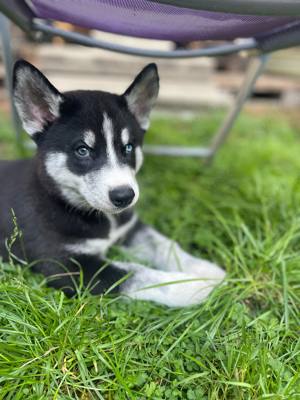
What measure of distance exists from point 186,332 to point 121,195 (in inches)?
35.6

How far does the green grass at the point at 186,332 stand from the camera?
153cm

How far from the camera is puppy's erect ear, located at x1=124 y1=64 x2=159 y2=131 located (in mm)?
2028

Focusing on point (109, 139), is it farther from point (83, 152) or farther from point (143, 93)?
point (143, 93)

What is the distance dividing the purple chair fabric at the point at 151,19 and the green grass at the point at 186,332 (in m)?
1.53

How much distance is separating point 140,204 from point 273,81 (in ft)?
16.7

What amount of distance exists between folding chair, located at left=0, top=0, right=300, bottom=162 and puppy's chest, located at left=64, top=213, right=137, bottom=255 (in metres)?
1.40

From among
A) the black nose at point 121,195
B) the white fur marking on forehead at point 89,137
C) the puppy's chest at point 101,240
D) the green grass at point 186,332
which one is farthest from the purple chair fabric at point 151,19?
the green grass at point 186,332

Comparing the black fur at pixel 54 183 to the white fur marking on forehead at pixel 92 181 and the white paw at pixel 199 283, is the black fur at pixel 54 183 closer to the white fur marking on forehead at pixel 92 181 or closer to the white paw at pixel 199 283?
the white fur marking on forehead at pixel 92 181

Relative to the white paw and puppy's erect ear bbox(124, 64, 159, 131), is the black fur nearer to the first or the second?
puppy's erect ear bbox(124, 64, 159, 131)

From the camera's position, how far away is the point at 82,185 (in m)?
1.92

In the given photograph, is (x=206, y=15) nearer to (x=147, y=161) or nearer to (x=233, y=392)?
(x=233, y=392)

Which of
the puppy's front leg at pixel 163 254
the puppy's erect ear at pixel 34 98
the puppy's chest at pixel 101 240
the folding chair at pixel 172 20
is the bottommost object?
the puppy's front leg at pixel 163 254

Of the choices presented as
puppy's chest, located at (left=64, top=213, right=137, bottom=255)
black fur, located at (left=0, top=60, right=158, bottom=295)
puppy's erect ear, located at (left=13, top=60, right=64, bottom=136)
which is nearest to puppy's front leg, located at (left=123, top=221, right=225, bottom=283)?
puppy's chest, located at (left=64, top=213, right=137, bottom=255)

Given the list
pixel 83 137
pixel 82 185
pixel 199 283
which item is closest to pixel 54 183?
pixel 82 185
